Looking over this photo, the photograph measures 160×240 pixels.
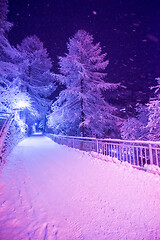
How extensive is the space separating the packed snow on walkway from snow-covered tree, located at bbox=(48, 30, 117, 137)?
901cm

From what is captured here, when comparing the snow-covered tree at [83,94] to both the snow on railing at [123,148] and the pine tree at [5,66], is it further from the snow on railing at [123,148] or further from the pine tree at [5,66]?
the pine tree at [5,66]

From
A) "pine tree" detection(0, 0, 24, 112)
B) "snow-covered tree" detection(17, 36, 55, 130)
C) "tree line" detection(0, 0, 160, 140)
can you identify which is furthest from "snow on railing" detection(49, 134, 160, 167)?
"snow-covered tree" detection(17, 36, 55, 130)

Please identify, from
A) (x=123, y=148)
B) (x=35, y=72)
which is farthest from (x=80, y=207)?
(x=35, y=72)

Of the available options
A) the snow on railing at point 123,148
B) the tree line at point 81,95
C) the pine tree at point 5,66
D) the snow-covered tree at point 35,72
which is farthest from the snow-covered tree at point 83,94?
the snow-covered tree at point 35,72

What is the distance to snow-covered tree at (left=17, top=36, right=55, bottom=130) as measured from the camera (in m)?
22.9

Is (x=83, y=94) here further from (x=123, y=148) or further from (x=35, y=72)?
(x=35, y=72)

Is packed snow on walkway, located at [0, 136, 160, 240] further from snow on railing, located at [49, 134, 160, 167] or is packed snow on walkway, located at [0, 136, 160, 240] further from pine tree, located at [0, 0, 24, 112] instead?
pine tree, located at [0, 0, 24, 112]

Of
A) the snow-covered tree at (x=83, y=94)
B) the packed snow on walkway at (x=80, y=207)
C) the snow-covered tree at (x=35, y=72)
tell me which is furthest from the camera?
the snow-covered tree at (x=35, y=72)

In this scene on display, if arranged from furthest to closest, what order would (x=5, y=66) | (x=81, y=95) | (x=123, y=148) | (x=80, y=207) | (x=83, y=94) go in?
(x=83, y=94)
(x=81, y=95)
(x=5, y=66)
(x=123, y=148)
(x=80, y=207)

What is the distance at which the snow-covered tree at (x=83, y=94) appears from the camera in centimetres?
1350

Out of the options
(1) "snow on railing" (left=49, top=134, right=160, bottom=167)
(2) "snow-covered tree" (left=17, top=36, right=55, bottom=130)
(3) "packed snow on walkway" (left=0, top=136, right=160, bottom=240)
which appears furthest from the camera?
(2) "snow-covered tree" (left=17, top=36, right=55, bottom=130)

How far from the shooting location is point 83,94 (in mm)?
13258

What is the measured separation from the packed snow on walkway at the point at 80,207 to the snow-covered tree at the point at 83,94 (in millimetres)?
9014

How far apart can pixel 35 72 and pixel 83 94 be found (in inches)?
613
